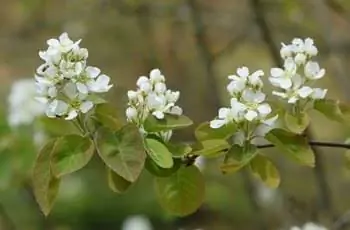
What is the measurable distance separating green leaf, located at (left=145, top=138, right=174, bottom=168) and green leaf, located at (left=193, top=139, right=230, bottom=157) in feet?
0.14

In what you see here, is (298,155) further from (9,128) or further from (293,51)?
(9,128)

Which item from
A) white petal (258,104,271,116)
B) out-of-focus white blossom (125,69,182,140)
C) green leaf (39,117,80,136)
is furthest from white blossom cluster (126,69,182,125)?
green leaf (39,117,80,136)

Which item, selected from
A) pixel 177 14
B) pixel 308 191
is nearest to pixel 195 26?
pixel 177 14

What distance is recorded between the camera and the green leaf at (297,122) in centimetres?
108

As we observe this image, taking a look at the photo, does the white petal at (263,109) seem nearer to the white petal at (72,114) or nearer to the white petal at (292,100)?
the white petal at (292,100)

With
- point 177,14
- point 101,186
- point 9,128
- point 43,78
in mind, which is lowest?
point 101,186

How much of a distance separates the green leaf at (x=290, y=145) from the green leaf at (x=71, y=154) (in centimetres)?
22

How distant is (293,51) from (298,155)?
0.13 m

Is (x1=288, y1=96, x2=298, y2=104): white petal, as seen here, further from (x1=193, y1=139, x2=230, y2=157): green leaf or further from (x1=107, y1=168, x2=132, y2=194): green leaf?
(x1=107, y1=168, x2=132, y2=194): green leaf

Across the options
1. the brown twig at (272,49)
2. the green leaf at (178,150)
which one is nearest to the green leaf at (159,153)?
the green leaf at (178,150)

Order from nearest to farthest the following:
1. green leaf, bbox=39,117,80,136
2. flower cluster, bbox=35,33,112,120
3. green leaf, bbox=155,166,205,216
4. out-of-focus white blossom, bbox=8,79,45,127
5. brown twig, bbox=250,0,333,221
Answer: flower cluster, bbox=35,33,112,120
green leaf, bbox=155,166,205,216
green leaf, bbox=39,117,80,136
out-of-focus white blossom, bbox=8,79,45,127
brown twig, bbox=250,0,333,221

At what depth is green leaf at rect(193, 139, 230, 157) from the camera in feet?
3.50

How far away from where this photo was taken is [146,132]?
3.53 feet

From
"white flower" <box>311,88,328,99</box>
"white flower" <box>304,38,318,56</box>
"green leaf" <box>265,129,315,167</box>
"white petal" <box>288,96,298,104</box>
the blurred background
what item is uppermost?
"white flower" <box>304,38,318,56</box>
